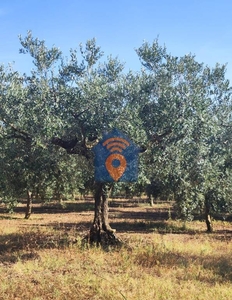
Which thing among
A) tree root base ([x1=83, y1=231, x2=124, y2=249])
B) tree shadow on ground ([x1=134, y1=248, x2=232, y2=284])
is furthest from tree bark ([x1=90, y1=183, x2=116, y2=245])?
tree shadow on ground ([x1=134, y1=248, x2=232, y2=284])

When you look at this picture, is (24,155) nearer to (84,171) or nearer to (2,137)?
(2,137)

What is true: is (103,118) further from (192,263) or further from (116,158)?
(192,263)

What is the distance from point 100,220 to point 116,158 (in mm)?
4095

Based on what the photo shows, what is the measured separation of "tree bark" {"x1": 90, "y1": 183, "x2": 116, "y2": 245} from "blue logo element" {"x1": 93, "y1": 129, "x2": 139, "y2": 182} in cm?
134

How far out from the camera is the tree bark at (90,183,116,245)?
1609 centimetres

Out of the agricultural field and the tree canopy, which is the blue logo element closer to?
the tree canopy

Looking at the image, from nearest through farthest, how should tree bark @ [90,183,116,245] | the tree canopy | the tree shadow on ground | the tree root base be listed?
the tree shadow on ground → the tree canopy → the tree root base → tree bark @ [90,183,116,245]

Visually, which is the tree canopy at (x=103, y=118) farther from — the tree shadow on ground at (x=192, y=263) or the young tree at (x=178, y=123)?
the tree shadow on ground at (x=192, y=263)

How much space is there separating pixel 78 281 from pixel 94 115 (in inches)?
262

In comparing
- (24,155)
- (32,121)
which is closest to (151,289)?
(32,121)

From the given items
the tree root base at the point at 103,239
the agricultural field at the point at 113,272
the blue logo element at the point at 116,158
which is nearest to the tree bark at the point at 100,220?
the tree root base at the point at 103,239

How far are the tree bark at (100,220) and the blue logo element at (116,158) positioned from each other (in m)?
1.34

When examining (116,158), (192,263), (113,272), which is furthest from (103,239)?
(113,272)

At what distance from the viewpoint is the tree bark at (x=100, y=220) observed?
1609 centimetres
